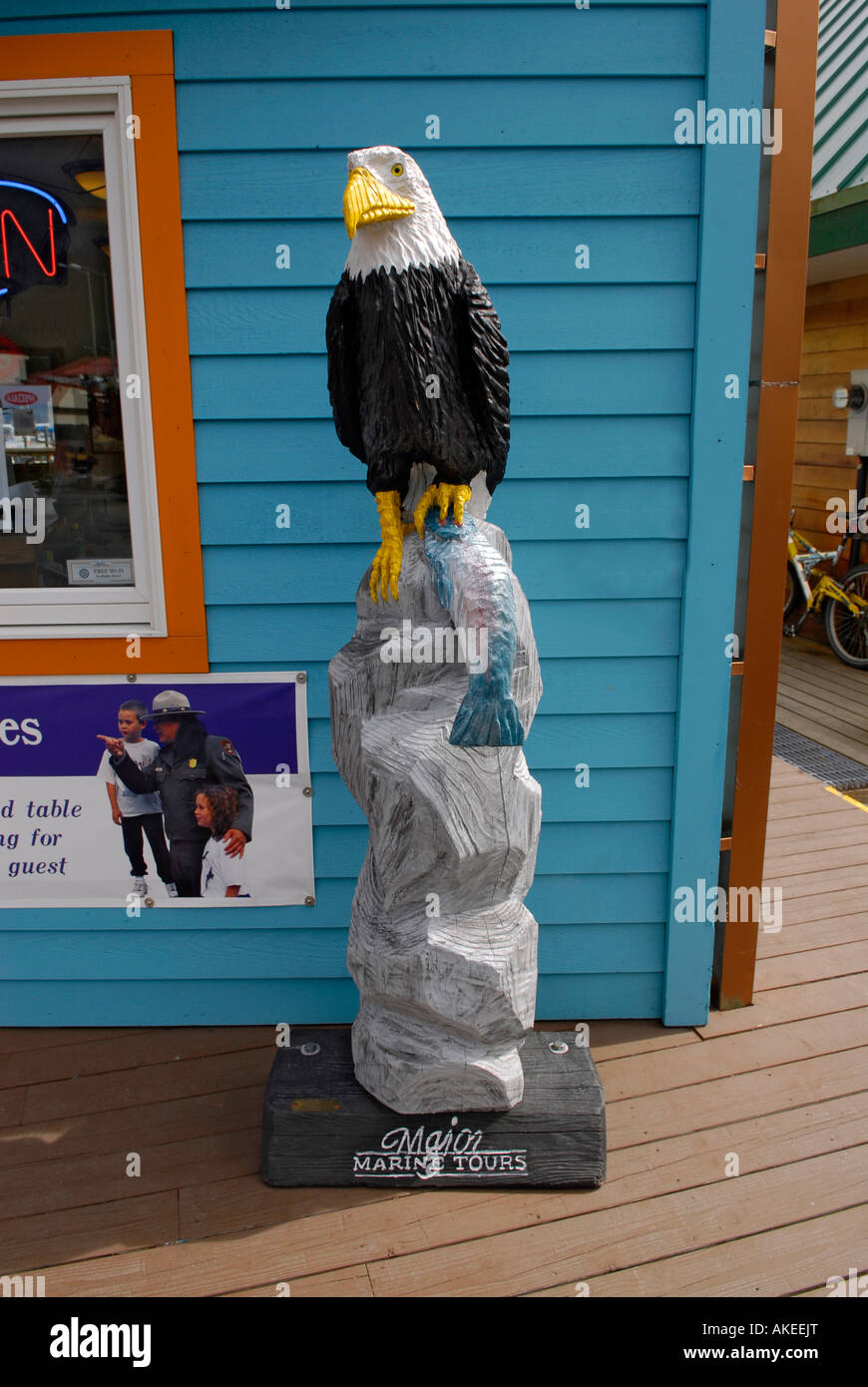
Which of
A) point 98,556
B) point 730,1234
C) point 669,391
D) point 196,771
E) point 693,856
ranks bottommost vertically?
point 730,1234

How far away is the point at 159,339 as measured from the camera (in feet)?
8.66

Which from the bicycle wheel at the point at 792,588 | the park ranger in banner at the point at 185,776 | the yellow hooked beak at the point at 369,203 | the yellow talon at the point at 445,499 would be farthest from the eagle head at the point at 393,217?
the bicycle wheel at the point at 792,588

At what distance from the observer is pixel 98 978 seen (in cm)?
304

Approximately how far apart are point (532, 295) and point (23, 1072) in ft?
9.02

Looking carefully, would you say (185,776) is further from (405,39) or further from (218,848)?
(405,39)

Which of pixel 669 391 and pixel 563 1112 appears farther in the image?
pixel 669 391

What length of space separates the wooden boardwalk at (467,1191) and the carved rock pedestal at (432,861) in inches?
13.2

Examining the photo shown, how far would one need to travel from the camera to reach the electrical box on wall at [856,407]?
6965 mm

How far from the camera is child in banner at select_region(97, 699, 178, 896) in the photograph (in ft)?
9.41

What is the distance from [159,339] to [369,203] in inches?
40.6

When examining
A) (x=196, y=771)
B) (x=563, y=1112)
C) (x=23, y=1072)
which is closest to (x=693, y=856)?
(x=563, y=1112)

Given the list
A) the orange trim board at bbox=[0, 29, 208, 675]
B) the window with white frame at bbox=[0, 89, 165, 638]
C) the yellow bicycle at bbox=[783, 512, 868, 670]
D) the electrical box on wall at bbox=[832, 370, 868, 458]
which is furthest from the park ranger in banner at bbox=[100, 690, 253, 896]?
the electrical box on wall at bbox=[832, 370, 868, 458]

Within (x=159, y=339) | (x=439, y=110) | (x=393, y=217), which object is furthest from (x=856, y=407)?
(x=393, y=217)

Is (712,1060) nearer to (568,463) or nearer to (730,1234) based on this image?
(730,1234)
